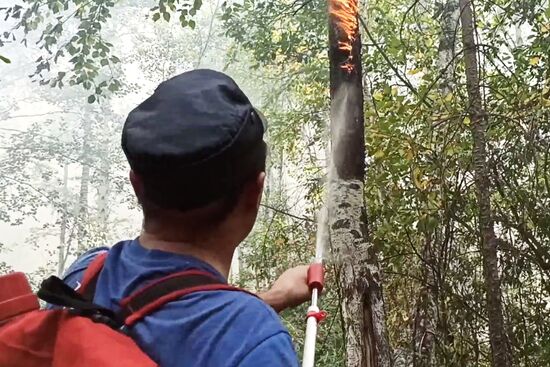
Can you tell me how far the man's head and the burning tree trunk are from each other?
1303 mm

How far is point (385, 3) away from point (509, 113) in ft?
5.88

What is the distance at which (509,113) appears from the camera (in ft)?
8.44

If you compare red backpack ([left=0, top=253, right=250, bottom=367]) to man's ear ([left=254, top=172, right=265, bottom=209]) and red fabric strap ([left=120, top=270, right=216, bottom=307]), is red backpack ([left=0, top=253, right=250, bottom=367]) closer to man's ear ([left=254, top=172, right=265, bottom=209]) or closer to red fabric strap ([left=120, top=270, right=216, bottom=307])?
red fabric strap ([left=120, top=270, right=216, bottom=307])

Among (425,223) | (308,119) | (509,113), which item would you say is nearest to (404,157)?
(425,223)

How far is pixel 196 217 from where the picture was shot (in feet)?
2.45

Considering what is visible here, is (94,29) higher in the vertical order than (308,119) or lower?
higher

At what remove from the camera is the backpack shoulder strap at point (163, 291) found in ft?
2.23

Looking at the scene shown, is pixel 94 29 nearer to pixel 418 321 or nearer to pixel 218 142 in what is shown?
pixel 418 321

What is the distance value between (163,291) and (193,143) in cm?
16

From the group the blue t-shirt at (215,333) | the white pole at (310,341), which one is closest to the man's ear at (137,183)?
the blue t-shirt at (215,333)

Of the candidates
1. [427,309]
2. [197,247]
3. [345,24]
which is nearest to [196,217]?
[197,247]

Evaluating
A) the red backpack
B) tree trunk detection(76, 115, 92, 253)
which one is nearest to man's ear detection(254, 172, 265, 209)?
the red backpack

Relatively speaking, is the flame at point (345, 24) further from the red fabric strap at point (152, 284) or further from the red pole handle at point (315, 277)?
the red fabric strap at point (152, 284)

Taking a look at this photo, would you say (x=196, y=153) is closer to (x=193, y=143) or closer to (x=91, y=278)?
(x=193, y=143)
